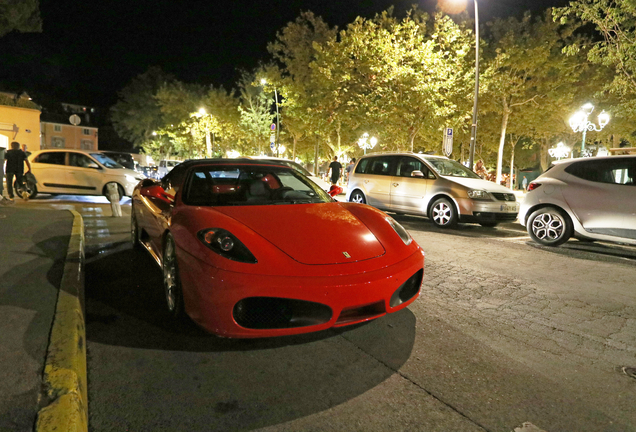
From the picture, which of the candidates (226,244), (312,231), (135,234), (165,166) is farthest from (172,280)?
(165,166)

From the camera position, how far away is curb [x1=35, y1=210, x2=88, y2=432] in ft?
6.54

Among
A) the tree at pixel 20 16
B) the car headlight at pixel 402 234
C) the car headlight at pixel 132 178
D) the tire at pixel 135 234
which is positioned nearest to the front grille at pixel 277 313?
the car headlight at pixel 402 234

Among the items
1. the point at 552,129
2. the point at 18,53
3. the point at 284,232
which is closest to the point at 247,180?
the point at 284,232

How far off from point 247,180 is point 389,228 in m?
1.64

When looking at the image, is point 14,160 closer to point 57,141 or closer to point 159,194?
point 159,194

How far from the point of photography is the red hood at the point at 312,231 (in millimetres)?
3000

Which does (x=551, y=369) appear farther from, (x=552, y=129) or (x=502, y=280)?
(x=552, y=129)

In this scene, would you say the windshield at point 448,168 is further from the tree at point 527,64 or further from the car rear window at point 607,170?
the tree at point 527,64

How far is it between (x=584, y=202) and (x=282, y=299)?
6150 mm

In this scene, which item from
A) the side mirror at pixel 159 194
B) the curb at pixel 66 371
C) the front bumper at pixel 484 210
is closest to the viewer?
the curb at pixel 66 371

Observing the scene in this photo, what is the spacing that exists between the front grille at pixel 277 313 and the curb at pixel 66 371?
0.94 meters

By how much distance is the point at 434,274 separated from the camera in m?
5.32

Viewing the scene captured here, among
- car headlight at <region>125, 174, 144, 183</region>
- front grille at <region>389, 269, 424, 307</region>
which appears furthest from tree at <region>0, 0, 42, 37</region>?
front grille at <region>389, 269, 424, 307</region>

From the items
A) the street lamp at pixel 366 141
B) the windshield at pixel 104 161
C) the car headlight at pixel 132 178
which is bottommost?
the car headlight at pixel 132 178
